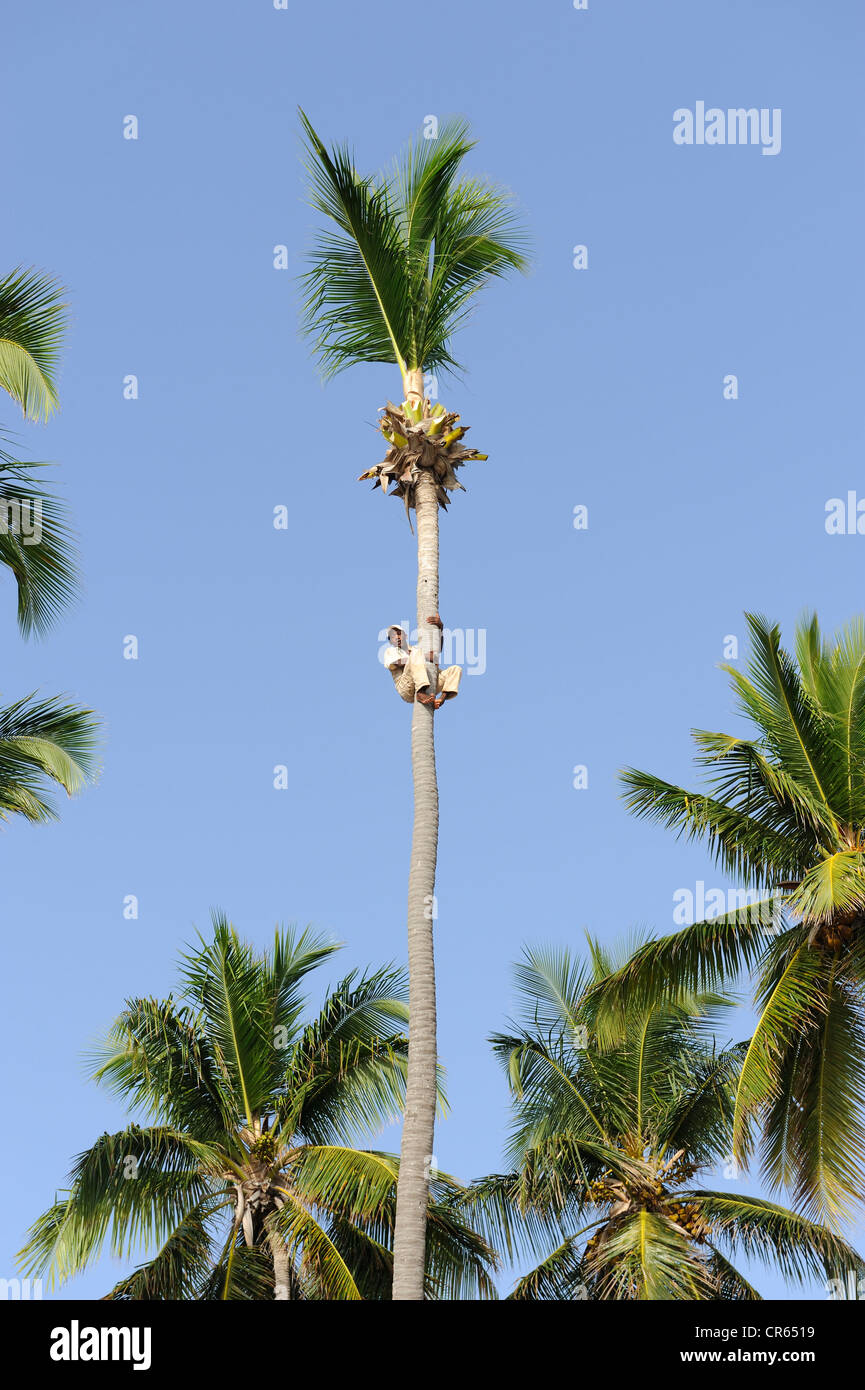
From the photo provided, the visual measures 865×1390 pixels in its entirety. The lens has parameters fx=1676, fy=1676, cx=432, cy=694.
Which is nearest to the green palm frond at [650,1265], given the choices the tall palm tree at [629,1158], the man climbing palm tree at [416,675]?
the tall palm tree at [629,1158]

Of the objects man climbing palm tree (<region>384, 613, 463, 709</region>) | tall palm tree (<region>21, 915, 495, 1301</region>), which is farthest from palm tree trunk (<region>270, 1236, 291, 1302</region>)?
man climbing palm tree (<region>384, 613, 463, 709</region>)

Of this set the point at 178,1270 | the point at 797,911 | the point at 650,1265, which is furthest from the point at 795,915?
the point at 178,1270

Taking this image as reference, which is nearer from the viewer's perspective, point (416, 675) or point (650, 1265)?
point (416, 675)

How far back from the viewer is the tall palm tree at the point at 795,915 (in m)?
18.9

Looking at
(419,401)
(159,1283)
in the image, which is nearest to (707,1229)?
(159,1283)

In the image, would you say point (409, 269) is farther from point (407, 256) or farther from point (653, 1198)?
point (653, 1198)

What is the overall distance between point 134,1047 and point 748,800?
8582mm

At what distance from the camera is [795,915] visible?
19500 mm

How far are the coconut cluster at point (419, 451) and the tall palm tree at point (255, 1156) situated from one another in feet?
21.8

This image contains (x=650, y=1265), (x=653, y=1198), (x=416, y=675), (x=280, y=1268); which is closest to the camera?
(x=416, y=675)

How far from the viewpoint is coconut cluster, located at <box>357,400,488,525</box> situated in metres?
18.9

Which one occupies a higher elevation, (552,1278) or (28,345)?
(28,345)

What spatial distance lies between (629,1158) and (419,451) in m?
9.76
